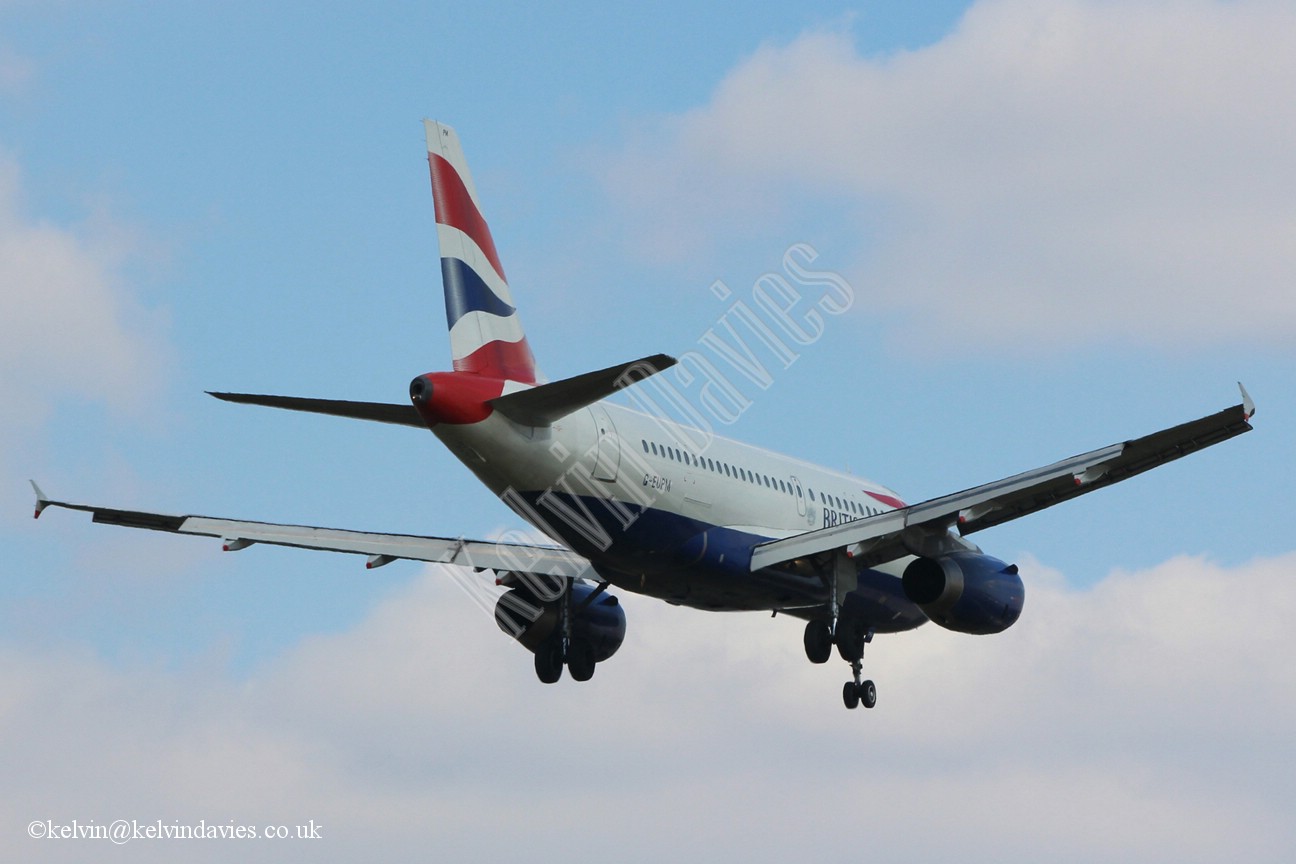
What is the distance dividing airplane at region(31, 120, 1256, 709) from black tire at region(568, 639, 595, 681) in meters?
0.04

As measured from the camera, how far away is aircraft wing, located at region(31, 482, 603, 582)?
33.9 m

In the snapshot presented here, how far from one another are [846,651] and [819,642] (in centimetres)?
57

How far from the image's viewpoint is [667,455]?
1293 inches

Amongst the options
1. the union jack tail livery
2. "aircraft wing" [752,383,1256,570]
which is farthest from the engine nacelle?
the union jack tail livery

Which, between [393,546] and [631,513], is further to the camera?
[393,546]

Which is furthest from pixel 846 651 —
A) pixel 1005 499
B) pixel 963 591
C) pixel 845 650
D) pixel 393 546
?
pixel 393 546

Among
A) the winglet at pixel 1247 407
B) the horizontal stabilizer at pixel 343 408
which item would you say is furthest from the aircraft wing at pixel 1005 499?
the horizontal stabilizer at pixel 343 408

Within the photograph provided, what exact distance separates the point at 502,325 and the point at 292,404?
5.17 meters

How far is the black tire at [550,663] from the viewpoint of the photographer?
1459 inches

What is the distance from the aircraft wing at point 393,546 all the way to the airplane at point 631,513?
1.4 inches

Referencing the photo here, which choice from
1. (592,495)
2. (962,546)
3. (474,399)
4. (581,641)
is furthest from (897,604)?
(474,399)

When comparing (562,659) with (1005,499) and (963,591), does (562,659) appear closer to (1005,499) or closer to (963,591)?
(963,591)

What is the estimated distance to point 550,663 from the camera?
3703 centimetres

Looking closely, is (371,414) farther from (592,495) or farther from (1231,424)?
(1231,424)
